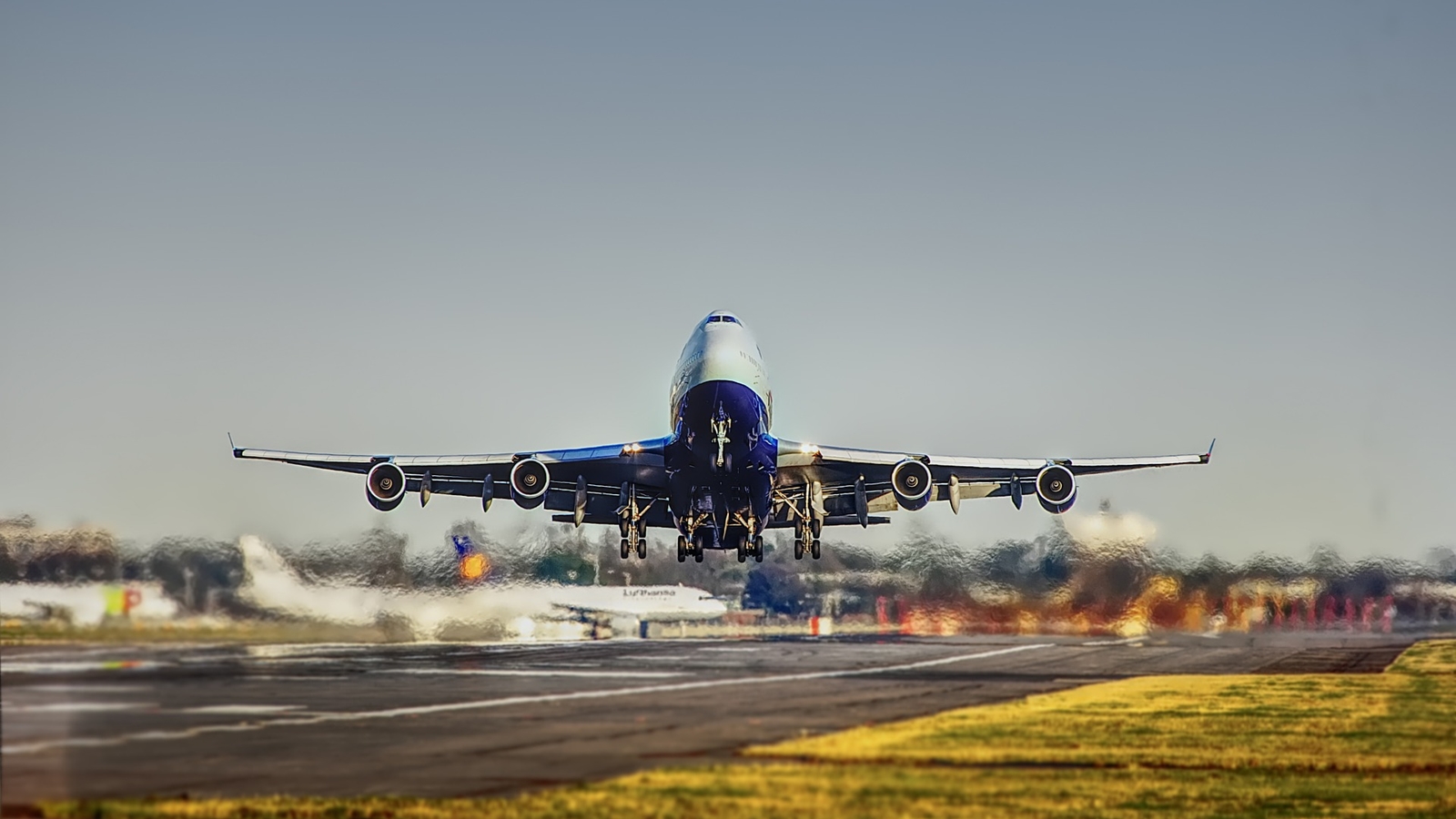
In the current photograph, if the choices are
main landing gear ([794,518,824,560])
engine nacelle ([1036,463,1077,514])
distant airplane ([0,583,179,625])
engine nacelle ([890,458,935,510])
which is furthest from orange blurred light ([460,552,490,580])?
engine nacelle ([1036,463,1077,514])

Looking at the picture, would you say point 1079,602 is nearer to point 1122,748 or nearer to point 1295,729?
point 1295,729

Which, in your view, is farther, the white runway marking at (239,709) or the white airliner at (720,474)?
the white airliner at (720,474)

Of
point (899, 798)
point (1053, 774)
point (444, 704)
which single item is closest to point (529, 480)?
point (444, 704)

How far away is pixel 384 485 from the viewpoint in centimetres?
5347

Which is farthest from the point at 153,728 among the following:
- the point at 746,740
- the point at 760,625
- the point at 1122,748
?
the point at 760,625

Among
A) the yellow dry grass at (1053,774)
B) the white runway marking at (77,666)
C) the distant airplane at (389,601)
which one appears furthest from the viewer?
the distant airplane at (389,601)

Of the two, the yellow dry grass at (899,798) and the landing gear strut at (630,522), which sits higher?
the landing gear strut at (630,522)

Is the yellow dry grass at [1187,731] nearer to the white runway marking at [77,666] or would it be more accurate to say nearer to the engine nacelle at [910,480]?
the engine nacelle at [910,480]

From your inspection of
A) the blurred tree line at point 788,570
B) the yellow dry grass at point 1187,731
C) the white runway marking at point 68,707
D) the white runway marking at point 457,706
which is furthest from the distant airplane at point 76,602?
the yellow dry grass at point 1187,731

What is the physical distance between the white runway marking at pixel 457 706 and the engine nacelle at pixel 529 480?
10.9 metres

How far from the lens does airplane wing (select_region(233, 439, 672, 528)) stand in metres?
52.2

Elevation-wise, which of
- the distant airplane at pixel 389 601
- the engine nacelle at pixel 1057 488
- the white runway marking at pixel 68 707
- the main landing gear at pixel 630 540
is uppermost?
the engine nacelle at pixel 1057 488

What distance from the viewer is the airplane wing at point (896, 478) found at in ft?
171

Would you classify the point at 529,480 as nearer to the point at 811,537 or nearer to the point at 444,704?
the point at 811,537
